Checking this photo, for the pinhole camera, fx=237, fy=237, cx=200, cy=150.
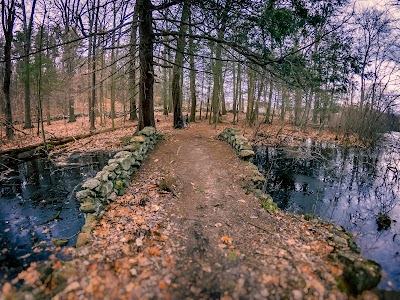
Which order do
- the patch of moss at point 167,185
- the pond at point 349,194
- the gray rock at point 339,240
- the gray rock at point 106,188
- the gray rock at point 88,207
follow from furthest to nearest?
the patch of moss at point 167,185, the gray rock at point 106,188, the pond at point 349,194, the gray rock at point 88,207, the gray rock at point 339,240

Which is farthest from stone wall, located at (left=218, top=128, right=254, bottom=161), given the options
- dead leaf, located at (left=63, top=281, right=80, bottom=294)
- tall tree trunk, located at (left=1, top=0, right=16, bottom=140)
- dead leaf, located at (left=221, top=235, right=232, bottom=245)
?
tall tree trunk, located at (left=1, top=0, right=16, bottom=140)

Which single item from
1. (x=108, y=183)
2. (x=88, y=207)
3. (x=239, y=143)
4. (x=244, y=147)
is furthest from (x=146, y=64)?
(x=88, y=207)

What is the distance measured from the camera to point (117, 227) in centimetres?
417

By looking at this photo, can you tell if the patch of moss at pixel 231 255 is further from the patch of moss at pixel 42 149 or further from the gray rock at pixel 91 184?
the patch of moss at pixel 42 149

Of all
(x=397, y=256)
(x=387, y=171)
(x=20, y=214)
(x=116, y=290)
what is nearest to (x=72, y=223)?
(x=20, y=214)

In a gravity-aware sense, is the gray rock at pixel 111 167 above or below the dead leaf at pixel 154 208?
above

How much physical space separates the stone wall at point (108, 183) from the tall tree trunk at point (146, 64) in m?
1.85

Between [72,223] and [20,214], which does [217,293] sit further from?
[20,214]

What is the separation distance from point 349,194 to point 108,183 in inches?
276

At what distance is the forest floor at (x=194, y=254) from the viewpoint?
9.11 feet

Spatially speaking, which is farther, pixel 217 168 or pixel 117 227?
pixel 217 168

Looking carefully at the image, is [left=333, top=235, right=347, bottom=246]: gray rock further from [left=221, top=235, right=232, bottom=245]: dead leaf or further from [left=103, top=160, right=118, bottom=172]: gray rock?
[left=103, top=160, right=118, bottom=172]: gray rock

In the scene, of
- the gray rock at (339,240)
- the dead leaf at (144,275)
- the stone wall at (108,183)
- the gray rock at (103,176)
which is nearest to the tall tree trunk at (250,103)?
the stone wall at (108,183)

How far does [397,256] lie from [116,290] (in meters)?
4.86
